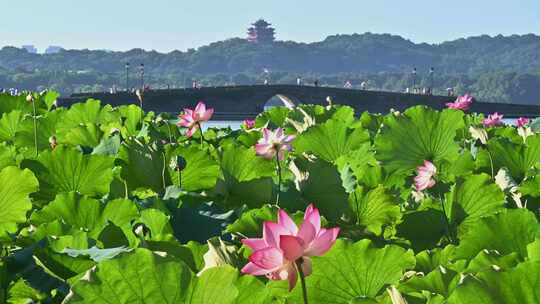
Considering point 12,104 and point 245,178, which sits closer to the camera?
point 245,178

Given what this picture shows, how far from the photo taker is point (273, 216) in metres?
A: 1.33

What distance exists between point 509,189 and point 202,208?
757 mm

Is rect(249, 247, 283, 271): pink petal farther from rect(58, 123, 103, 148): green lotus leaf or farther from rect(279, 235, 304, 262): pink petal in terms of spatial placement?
rect(58, 123, 103, 148): green lotus leaf

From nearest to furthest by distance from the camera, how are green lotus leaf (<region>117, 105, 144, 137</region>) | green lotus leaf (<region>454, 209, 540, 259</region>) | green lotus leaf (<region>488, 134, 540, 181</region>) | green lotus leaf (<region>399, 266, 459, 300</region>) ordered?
green lotus leaf (<region>399, 266, 459, 300</region>), green lotus leaf (<region>454, 209, 540, 259</region>), green lotus leaf (<region>488, 134, 540, 181</region>), green lotus leaf (<region>117, 105, 144, 137</region>)

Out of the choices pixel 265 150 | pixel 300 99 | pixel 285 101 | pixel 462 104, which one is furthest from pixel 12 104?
pixel 300 99

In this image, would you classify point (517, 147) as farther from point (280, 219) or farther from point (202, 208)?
point (280, 219)

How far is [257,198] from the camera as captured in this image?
1804mm

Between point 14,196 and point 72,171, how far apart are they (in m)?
0.43

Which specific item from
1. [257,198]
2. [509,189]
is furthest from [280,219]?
[509,189]

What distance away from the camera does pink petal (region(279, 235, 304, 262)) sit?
0.81 m

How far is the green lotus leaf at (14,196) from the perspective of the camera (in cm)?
134

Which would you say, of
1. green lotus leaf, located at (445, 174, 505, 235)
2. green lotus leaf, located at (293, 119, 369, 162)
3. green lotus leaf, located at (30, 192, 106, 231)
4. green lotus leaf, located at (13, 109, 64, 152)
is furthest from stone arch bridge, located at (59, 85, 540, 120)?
green lotus leaf, located at (30, 192, 106, 231)

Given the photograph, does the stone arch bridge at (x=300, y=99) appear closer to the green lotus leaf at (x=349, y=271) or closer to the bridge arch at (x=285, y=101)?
the bridge arch at (x=285, y=101)

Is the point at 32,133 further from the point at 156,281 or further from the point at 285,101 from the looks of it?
the point at 285,101
